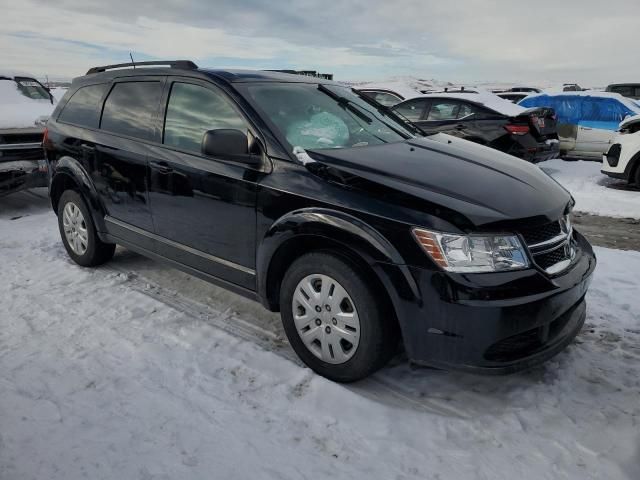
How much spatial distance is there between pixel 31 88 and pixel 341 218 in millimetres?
8245

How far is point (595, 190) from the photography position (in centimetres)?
818

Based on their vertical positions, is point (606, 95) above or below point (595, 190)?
above

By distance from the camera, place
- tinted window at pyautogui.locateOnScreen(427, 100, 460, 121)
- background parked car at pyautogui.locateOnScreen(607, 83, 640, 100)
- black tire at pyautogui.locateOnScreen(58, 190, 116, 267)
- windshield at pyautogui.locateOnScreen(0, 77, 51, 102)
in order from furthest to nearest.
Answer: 1. background parked car at pyautogui.locateOnScreen(607, 83, 640, 100)
2. tinted window at pyautogui.locateOnScreen(427, 100, 460, 121)
3. windshield at pyautogui.locateOnScreen(0, 77, 51, 102)
4. black tire at pyautogui.locateOnScreen(58, 190, 116, 267)

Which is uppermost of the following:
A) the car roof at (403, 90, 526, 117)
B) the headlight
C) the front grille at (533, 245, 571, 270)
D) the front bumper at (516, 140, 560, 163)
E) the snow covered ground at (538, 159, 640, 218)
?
the car roof at (403, 90, 526, 117)

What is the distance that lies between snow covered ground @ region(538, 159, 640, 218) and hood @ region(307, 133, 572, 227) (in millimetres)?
4319

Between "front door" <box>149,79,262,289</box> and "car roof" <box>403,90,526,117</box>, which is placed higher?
"car roof" <box>403,90,526,117</box>

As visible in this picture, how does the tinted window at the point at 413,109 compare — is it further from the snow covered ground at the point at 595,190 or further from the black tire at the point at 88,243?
the black tire at the point at 88,243

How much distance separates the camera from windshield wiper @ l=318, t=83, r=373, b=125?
146 inches

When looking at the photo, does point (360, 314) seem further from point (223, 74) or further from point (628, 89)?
point (628, 89)

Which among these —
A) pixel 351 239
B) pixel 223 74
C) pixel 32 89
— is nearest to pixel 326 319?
pixel 351 239

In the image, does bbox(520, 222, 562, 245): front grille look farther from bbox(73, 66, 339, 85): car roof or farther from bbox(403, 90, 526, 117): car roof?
bbox(403, 90, 526, 117): car roof

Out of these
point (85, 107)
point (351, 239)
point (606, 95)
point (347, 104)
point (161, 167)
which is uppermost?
point (606, 95)

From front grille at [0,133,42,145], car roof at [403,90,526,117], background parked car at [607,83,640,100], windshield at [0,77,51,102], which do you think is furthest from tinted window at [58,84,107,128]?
background parked car at [607,83,640,100]

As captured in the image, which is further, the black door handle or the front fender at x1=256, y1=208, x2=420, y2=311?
the black door handle
